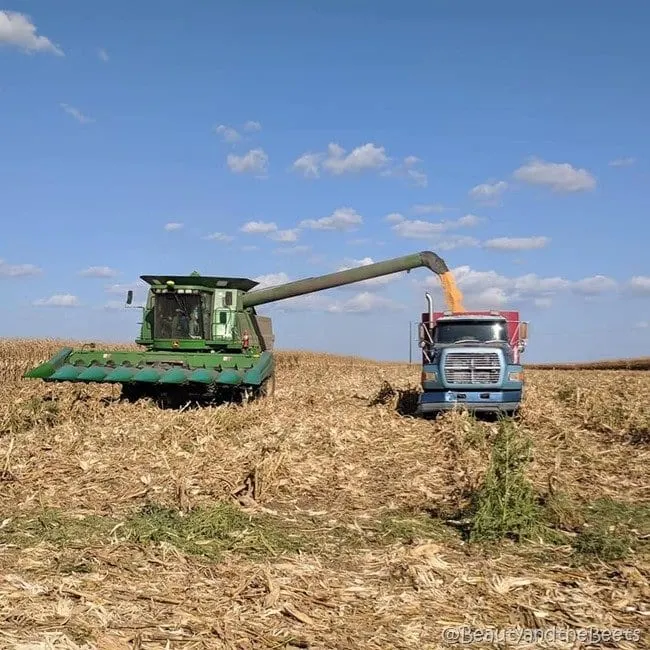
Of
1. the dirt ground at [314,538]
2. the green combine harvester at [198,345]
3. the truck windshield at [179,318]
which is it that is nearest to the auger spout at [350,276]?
the green combine harvester at [198,345]

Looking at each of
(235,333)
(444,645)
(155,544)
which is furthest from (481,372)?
(444,645)

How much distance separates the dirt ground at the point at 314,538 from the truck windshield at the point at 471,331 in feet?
11.4

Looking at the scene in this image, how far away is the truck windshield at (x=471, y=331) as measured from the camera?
16.1 metres

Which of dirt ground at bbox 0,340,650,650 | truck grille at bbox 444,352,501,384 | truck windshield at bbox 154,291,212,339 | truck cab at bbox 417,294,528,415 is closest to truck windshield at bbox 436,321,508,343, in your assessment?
truck cab at bbox 417,294,528,415

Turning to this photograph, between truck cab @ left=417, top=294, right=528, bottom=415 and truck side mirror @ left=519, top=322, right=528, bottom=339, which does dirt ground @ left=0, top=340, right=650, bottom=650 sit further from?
truck side mirror @ left=519, top=322, right=528, bottom=339

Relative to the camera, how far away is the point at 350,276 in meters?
21.2

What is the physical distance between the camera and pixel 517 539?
670 cm

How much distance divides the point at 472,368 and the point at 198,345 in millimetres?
6856

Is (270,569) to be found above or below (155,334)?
below

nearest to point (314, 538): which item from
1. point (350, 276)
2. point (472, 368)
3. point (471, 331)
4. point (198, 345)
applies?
point (472, 368)

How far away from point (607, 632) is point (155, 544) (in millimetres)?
3741

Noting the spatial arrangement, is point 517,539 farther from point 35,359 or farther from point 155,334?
point 35,359

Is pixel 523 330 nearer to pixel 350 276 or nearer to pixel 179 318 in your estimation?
pixel 350 276

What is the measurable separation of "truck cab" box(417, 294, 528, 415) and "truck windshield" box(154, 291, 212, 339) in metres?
5.87
